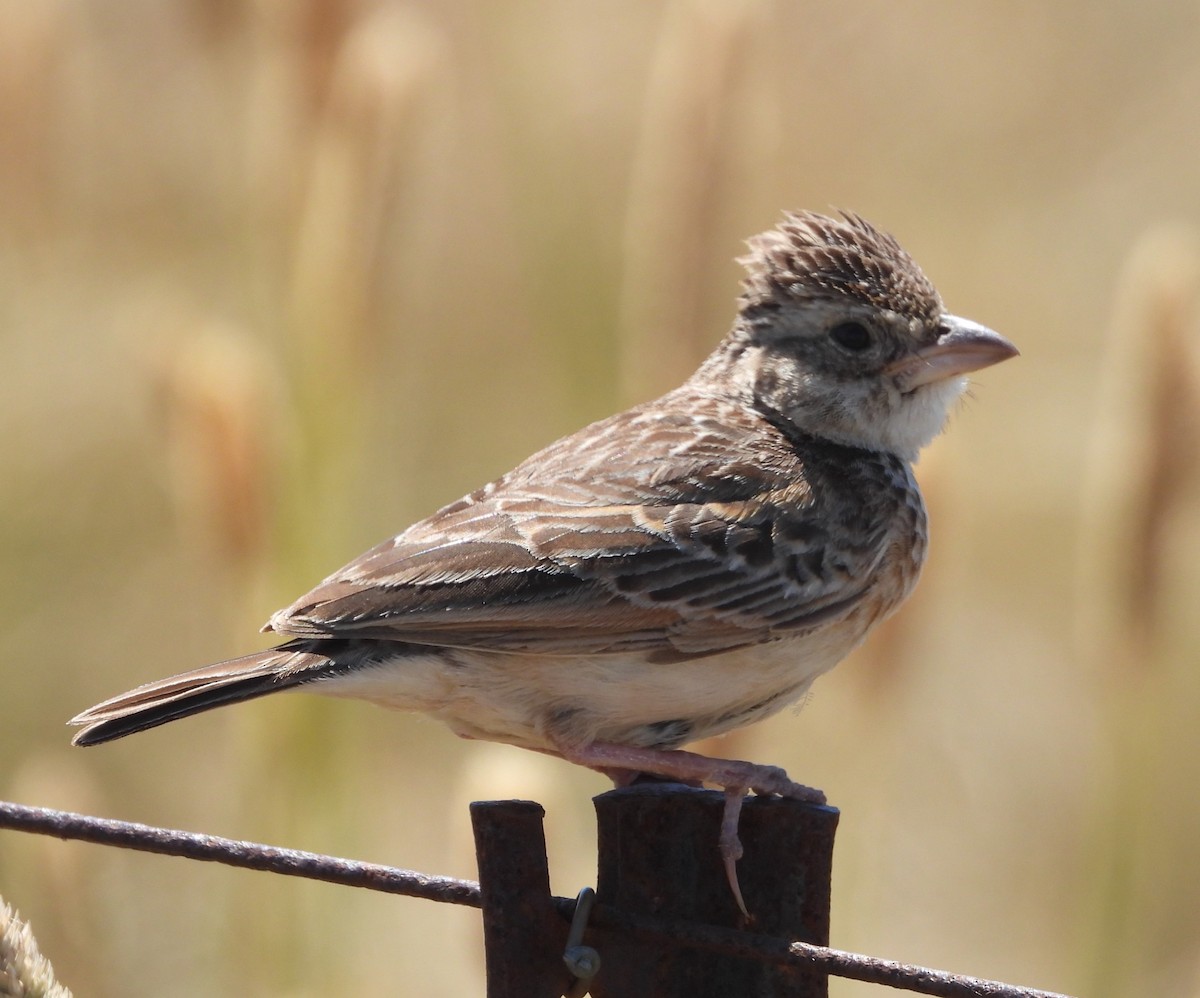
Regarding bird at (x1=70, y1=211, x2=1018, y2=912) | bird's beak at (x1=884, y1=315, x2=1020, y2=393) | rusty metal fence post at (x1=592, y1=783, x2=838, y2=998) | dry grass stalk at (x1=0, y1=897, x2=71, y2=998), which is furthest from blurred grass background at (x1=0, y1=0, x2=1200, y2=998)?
dry grass stalk at (x1=0, y1=897, x2=71, y2=998)

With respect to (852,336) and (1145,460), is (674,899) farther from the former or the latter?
(852,336)

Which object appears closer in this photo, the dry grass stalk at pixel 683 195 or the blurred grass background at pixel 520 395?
the blurred grass background at pixel 520 395

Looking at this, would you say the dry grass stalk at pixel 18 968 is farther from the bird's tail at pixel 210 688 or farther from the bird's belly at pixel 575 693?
the bird's belly at pixel 575 693

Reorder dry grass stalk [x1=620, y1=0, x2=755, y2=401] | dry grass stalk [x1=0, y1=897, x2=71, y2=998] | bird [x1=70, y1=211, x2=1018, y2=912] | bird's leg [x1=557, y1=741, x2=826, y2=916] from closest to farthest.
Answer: dry grass stalk [x1=0, y1=897, x2=71, y2=998] → bird's leg [x1=557, y1=741, x2=826, y2=916] → bird [x1=70, y1=211, x2=1018, y2=912] → dry grass stalk [x1=620, y1=0, x2=755, y2=401]

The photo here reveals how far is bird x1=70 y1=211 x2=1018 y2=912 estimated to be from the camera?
4031mm

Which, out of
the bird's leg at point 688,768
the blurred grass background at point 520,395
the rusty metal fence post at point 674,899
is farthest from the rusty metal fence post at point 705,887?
the blurred grass background at point 520,395

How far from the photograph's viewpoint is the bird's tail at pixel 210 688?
3.65 meters

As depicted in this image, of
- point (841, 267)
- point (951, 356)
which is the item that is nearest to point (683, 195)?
point (841, 267)

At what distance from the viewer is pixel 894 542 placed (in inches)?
188

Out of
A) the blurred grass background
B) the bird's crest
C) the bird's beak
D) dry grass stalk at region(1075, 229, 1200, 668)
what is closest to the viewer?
dry grass stalk at region(1075, 229, 1200, 668)

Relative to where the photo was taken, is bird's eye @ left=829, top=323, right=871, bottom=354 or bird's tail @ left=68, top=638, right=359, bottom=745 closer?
bird's tail @ left=68, top=638, right=359, bottom=745

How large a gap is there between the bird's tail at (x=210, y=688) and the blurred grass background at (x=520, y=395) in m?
0.56

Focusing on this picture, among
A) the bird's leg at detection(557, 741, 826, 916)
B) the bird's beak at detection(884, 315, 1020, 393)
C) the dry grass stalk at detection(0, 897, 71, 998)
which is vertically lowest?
the bird's leg at detection(557, 741, 826, 916)

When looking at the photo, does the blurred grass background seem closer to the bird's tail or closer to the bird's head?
the bird's head
